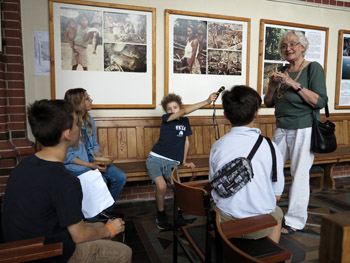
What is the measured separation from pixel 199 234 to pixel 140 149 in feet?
6.50

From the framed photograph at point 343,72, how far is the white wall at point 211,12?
0.07m

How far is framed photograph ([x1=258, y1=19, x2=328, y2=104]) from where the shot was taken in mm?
3923

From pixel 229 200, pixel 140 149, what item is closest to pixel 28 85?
pixel 140 149

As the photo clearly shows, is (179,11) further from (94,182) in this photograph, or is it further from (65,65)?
(94,182)

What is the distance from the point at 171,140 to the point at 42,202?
1.83m

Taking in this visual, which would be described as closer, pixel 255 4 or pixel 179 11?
pixel 179 11

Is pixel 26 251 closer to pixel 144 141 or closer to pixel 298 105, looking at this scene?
pixel 298 105

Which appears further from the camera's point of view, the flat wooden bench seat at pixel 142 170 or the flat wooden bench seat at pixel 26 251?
the flat wooden bench seat at pixel 142 170

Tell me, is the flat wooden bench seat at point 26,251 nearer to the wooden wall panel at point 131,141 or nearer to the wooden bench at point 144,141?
the wooden bench at point 144,141

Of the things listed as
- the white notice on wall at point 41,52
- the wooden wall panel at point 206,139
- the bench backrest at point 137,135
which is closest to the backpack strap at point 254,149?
the bench backrest at point 137,135

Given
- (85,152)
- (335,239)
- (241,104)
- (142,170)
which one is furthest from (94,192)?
(335,239)

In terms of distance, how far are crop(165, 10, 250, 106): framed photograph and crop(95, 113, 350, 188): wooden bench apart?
1.56 feet

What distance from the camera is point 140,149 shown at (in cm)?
345

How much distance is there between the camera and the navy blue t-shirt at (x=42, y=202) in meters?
1.12
